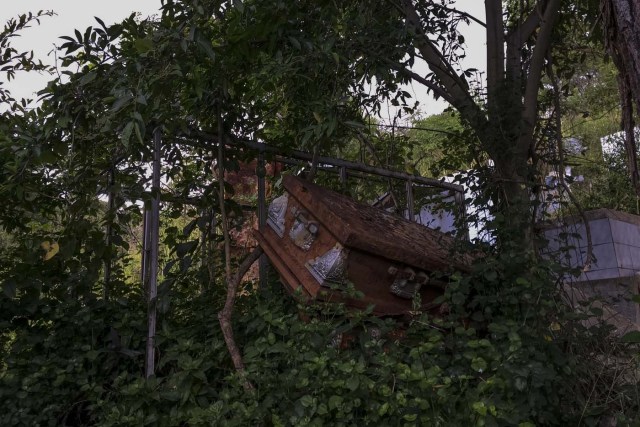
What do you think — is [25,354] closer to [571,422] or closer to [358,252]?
[358,252]

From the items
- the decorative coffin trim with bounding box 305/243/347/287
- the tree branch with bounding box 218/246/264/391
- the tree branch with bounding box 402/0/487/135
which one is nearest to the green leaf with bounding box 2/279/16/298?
the tree branch with bounding box 218/246/264/391

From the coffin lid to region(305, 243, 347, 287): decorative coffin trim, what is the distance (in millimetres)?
68

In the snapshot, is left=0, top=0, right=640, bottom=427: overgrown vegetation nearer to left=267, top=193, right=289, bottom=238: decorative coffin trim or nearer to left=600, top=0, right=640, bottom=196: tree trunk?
left=267, top=193, right=289, bottom=238: decorative coffin trim

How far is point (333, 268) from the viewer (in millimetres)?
3592

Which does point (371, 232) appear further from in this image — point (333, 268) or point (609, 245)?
point (609, 245)

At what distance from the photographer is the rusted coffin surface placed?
3.61m

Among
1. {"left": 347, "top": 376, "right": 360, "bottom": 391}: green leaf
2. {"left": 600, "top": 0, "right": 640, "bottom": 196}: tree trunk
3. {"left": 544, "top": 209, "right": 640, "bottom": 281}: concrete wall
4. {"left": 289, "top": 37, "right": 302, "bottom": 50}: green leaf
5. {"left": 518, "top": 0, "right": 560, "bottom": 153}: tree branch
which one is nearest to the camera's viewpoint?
{"left": 600, "top": 0, "right": 640, "bottom": 196}: tree trunk

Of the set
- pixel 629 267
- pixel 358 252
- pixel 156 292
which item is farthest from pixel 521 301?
pixel 629 267

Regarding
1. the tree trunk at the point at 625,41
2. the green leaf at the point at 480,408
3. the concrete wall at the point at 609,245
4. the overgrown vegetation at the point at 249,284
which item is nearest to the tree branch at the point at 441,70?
the overgrown vegetation at the point at 249,284

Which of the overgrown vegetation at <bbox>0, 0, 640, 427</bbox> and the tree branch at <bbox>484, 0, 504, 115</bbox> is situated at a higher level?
the tree branch at <bbox>484, 0, 504, 115</bbox>

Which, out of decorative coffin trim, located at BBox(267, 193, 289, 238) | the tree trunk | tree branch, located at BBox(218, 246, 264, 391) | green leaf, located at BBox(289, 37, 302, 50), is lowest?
tree branch, located at BBox(218, 246, 264, 391)

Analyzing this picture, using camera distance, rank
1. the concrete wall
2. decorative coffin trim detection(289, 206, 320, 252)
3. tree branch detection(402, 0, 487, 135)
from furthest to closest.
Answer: the concrete wall < tree branch detection(402, 0, 487, 135) < decorative coffin trim detection(289, 206, 320, 252)

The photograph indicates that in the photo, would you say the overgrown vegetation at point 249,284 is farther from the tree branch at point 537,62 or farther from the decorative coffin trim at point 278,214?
the decorative coffin trim at point 278,214

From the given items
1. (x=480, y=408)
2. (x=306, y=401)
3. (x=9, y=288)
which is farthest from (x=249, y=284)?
(x=480, y=408)
